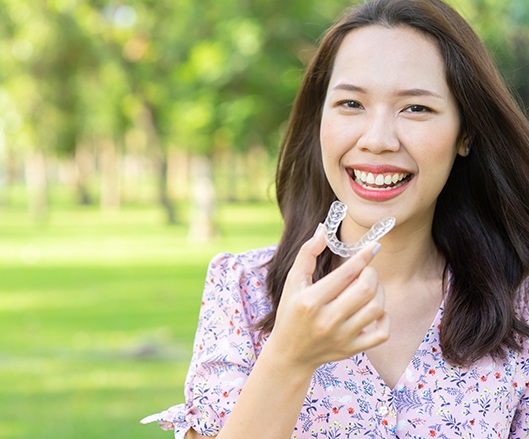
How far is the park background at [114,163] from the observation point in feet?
28.5

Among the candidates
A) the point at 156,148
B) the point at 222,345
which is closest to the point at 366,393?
the point at 222,345

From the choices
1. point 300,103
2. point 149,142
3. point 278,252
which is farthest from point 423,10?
point 149,142

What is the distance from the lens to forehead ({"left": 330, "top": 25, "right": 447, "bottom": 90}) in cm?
221

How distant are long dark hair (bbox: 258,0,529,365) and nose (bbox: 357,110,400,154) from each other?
0.23 m

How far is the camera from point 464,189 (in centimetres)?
268

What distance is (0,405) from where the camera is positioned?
8008 mm

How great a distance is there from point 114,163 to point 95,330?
101ft

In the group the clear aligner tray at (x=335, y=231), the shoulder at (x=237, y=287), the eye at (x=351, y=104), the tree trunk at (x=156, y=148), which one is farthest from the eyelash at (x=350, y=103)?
the tree trunk at (x=156, y=148)

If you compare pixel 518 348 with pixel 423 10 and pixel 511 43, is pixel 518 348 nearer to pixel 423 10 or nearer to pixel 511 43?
pixel 423 10

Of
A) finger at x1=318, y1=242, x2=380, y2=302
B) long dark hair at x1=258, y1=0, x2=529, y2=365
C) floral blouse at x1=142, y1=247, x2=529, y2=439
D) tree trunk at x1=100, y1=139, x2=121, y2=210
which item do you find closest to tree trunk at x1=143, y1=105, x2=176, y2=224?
tree trunk at x1=100, y1=139, x2=121, y2=210

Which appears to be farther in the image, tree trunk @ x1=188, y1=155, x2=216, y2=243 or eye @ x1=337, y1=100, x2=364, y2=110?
tree trunk @ x1=188, y1=155, x2=216, y2=243

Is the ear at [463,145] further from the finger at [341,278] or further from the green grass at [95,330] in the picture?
the green grass at [95,330]

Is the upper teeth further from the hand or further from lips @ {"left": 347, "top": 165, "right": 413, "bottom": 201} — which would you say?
the hand

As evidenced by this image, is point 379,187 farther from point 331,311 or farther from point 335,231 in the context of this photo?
point 331,311
